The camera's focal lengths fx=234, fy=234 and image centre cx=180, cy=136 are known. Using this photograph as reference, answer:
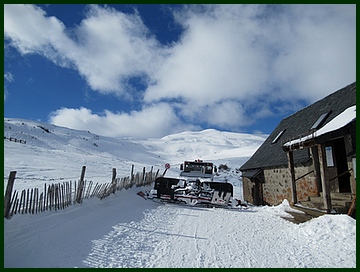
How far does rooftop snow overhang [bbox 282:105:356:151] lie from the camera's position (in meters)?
6.86

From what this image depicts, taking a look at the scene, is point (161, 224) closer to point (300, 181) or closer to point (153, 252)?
point (153, 252)

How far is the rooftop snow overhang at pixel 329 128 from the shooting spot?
6856mm

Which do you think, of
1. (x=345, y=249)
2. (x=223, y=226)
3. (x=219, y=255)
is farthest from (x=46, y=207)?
(x=345, y=249)

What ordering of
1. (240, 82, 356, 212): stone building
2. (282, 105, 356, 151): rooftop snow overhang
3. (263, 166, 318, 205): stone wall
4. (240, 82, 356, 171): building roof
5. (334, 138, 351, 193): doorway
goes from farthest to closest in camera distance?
(240, 82, 356, 171): building roof
(263, 166, 318, 205): stone wall
(334, 138, 351, 193): doorway
(240, 82, 356, 212): stone building
(282, 105, 356, 151): rooftop snow overhang

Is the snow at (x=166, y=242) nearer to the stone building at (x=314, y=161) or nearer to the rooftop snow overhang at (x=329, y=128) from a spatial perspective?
the stone building at (x=314, y=161)

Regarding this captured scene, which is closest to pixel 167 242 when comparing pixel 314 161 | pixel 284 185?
pixel 314 161

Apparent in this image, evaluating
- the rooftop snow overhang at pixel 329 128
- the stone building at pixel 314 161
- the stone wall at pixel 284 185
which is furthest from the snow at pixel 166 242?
the stone wall at pixel 284 185

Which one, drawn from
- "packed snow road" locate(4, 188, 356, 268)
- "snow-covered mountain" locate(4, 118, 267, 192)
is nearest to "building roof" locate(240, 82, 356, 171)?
"packed snow road" locate(4, 188, 356, 268)

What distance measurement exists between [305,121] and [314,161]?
7679mm

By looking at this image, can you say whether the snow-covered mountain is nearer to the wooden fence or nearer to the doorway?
the wooden fence

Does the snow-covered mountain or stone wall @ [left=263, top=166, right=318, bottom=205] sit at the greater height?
→ the snow-covered mountain

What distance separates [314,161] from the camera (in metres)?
8.41

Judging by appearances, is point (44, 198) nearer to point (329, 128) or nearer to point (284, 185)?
point (329, 128)

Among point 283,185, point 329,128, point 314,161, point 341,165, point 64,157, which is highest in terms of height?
point 64,157
